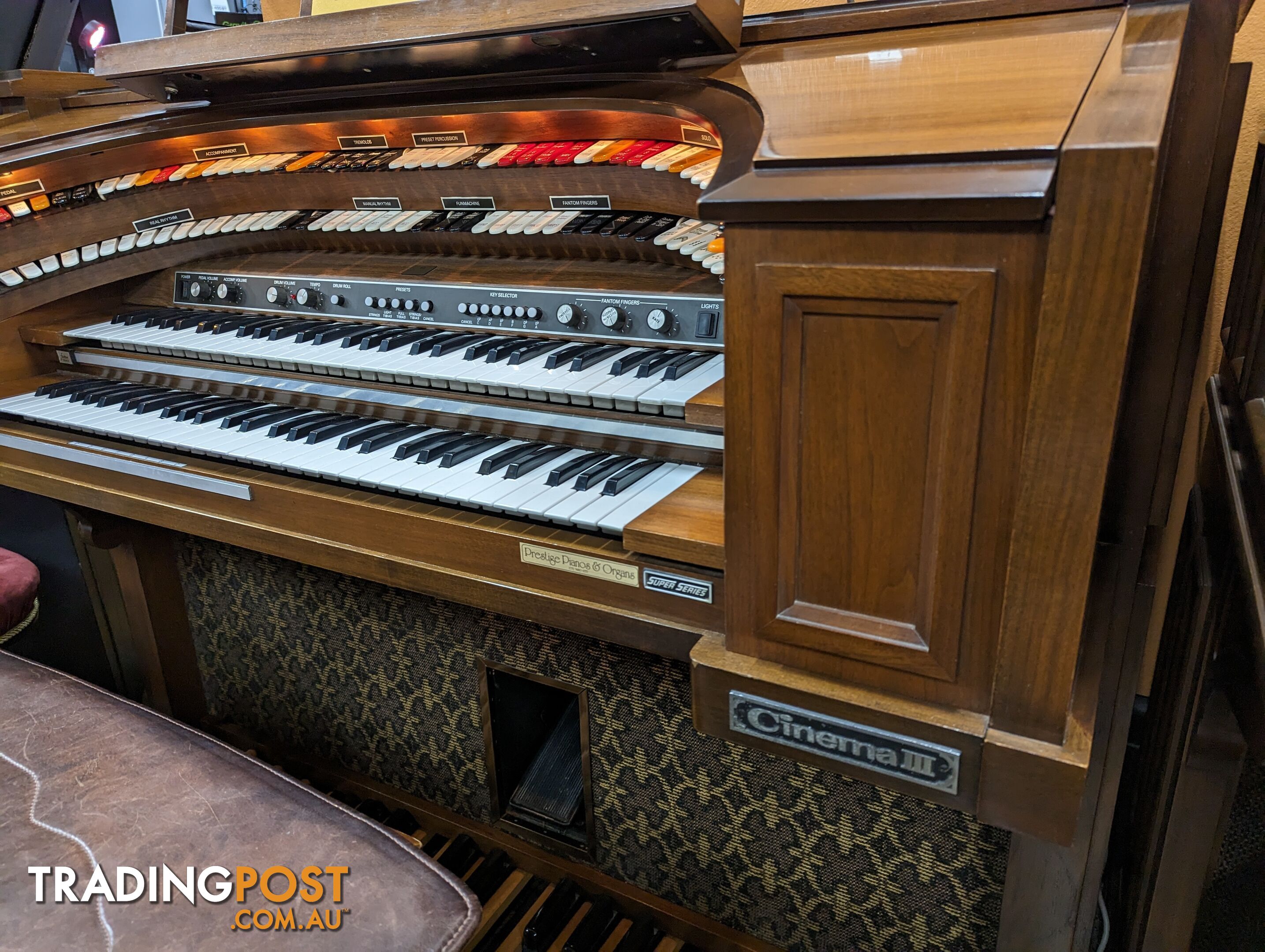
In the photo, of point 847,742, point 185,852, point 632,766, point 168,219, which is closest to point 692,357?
point 847,742

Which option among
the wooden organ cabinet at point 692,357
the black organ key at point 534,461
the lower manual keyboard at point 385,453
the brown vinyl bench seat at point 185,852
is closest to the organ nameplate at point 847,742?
the wooden organ cabinet at point 692,357

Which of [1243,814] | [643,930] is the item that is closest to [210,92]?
[643,930]

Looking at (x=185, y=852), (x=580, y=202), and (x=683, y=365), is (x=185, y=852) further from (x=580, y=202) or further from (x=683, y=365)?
(x=580, y=202)

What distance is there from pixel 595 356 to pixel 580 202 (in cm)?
31

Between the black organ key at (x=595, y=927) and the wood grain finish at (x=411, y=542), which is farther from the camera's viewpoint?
the black organ key at (x=595, y=927)

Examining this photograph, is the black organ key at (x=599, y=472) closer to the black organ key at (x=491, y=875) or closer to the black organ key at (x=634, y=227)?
the black organ key at (x=634, y=227)

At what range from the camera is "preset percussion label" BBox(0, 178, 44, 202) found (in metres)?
1.76

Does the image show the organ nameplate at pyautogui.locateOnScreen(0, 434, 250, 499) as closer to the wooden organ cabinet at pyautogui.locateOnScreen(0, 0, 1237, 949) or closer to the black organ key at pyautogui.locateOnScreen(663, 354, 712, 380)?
the wooden organ cabinet at pyautogui.locateOnScreen(0, 0, 1237, 949)

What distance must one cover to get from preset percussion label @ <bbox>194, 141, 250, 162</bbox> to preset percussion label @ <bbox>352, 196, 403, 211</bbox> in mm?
313

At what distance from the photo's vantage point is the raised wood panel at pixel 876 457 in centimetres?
Answer: 72

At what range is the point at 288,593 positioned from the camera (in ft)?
6.48

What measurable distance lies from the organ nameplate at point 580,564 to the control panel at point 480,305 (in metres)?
0.34

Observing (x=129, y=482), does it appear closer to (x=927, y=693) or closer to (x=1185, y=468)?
(x=927, y=693)

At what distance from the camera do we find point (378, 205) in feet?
5.55
